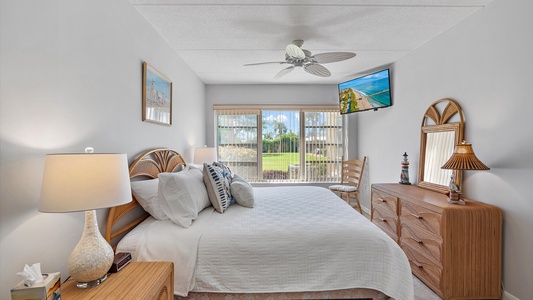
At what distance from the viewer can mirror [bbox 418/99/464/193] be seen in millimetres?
2332

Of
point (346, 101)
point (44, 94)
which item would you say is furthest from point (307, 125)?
point (44, 94)

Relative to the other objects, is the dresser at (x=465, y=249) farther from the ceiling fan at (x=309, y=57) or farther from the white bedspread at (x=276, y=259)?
the ceiling fan at (x=309, y=57)

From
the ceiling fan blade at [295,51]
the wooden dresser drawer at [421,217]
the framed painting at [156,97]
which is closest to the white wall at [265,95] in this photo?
the framed painting at [156,97]

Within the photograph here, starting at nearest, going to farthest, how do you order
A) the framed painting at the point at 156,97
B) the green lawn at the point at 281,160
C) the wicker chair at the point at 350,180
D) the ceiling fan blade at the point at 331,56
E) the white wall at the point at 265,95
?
the framed painting at the point at 156,97 < the ceiling fan blade at the point at 331,56 < the wicker chair at the point at 350,180 < the white wall at the point at 265,95 < the green lawn at the point at 281,160

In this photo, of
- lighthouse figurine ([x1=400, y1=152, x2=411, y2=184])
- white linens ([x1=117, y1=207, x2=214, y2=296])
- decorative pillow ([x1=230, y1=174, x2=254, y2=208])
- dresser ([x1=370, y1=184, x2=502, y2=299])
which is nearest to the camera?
white linens ([x1=117, y1=207, x2=214, y2=296])

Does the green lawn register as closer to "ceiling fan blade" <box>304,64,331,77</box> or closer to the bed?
"ceiling fan blade" <box>304,64,331,77</box>

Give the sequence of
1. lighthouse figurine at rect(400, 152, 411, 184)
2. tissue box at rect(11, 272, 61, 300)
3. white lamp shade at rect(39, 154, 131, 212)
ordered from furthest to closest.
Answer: lighthouse figurine at rect(400, 152, 411, 184) < white lamp shade at rect(39, 154, 131, 212) < tissue box at rect(11, 272, 61, 300)

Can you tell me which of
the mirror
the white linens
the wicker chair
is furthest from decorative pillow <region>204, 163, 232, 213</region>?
the wicker chair

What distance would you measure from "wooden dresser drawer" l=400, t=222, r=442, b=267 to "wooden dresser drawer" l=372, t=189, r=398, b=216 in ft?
0.64

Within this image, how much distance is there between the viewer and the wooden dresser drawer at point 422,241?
199 centimetres

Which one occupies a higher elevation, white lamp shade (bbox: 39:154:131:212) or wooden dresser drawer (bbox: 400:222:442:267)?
white lamp shade (bbox: 39:154:131:212)

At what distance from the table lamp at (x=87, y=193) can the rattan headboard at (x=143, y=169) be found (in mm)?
455

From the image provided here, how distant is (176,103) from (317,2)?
197 centimetres

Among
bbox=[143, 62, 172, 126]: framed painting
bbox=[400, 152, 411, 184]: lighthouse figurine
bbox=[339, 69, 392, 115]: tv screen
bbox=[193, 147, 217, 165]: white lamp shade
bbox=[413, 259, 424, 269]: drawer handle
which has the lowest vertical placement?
bbox=[413, 259, 424, 269]: drawer handle
